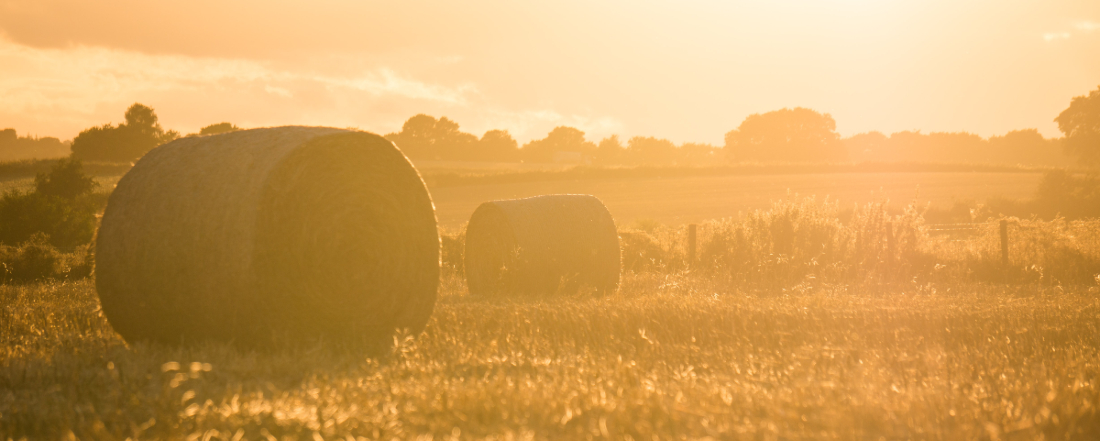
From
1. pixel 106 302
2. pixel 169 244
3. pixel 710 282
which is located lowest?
pixel 710 282

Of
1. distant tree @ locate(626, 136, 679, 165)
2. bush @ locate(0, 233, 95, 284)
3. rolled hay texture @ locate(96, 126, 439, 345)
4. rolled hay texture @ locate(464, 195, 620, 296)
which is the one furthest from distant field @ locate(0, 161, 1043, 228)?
→ distant tree @ locate(626, 136, 679, 165)

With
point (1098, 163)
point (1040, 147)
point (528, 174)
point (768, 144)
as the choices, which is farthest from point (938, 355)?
point (1040, 147)

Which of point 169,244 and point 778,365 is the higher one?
point 169,244

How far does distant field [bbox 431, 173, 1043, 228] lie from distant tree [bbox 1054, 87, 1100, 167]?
751 cm

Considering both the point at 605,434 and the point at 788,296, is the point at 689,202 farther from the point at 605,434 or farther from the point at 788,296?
the point at 605,434

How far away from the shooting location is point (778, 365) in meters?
5.77

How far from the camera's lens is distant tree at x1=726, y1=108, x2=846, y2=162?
87688 millimetres

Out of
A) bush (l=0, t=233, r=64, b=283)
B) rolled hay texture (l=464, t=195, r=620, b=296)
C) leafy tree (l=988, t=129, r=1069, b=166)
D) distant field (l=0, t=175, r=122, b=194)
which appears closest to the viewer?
rolled hay texture (l=464, t=195, r=620, b=296)

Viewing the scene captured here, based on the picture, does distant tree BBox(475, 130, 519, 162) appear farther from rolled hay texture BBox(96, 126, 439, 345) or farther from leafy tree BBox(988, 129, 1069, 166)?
rolled hay texture BBox(96, 126, 439, 345)

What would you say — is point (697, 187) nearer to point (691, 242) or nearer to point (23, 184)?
point (691, 242)

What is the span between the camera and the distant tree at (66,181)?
2797 centimetres

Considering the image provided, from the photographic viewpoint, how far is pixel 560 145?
96000 millimetres

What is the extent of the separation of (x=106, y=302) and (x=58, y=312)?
2243mm

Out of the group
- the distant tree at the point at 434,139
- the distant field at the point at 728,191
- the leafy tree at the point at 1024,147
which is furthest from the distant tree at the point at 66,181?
the leafy tree at the point at 1024,147
